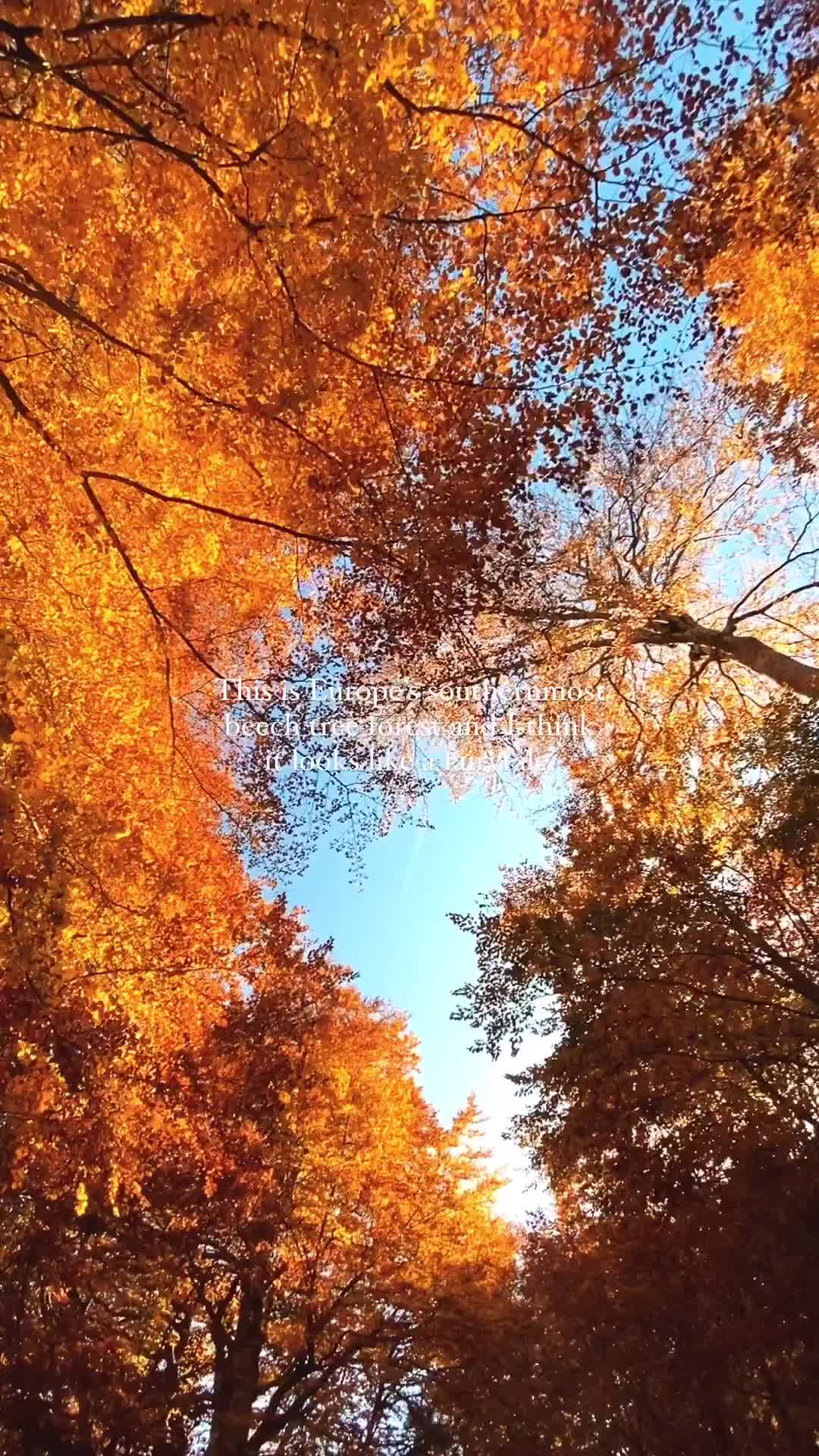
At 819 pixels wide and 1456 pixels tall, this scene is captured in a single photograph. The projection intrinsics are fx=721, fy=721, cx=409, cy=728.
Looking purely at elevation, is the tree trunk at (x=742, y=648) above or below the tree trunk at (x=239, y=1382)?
above

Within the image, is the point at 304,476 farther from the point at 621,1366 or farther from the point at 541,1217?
the point at 541,1217

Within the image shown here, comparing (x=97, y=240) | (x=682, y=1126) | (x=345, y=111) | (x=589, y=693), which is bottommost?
(x=682, y=1126)

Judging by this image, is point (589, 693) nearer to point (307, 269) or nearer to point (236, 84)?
point (307, 269)

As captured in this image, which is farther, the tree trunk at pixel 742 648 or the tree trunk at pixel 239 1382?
the tree trunk at pixel 239 1382

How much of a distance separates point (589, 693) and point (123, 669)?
7.78 meters

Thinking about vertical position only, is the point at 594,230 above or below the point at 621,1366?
above

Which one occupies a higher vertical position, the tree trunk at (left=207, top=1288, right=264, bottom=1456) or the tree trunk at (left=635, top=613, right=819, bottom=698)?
the tree trunk at (left=635, top=613, right=819, bottom=698)

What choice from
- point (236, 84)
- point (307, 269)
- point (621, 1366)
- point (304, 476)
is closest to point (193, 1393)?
point (621, 1366)

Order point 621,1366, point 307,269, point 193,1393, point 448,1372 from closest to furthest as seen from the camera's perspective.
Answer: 1. point 307,269
2. point 193,1393
3. point 621,1366
4. point 448,1372

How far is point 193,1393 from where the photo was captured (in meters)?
8.43

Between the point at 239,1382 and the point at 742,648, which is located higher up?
the point at 742,648

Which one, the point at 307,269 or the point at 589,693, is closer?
the point at 307,269

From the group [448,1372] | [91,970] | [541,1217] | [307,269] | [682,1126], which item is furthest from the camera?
[541,1217]

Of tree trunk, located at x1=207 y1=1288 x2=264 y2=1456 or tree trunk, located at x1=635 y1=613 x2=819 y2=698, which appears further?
tree trunk, located at x1=207 y1=1288 x2=264 y2=1456
